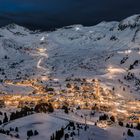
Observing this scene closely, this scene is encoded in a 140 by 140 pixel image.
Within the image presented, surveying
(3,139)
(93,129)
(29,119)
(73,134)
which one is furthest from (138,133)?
(3,139)

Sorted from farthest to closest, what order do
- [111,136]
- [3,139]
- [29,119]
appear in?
[29,119]
[111,136]
[3,139]

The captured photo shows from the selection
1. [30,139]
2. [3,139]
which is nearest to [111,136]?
[30,139]

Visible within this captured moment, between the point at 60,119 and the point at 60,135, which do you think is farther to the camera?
the point at 60,119

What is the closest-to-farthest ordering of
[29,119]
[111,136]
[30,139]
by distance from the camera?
[30,139], [111,136], [29,119]

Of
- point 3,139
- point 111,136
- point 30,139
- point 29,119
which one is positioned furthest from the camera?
point 29,119

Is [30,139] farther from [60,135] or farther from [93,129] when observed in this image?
[93,129]

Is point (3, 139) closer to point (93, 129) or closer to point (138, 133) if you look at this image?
point (93, 129)

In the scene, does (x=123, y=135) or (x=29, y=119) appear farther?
(x=29, y=119)

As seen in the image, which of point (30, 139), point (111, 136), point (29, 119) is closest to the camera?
point (30, 139)

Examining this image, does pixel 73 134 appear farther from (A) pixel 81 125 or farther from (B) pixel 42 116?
(B) pixel 42 116
